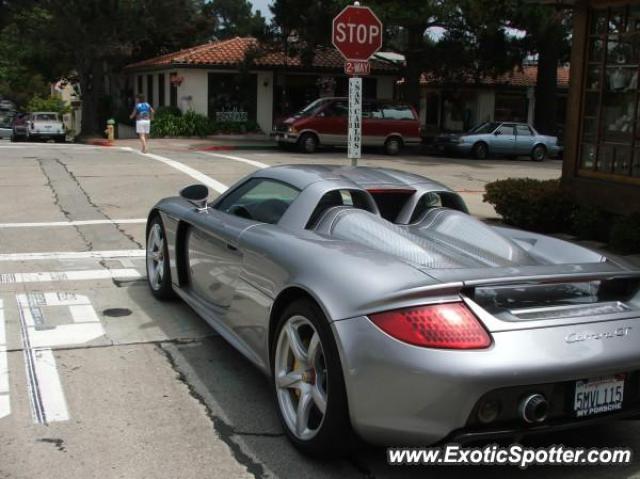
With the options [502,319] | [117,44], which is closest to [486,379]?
[502,319]

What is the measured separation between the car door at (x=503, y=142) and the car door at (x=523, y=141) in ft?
0.78

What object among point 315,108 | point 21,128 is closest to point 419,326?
point 315,108

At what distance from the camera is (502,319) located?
301 cm

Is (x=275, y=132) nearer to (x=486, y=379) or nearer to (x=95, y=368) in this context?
(x=95, y=368)

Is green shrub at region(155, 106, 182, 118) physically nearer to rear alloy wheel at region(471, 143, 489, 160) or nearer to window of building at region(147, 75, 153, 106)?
window of building at region(147, 75, 153, 106)

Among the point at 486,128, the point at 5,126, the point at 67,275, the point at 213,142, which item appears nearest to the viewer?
the point at 67,275

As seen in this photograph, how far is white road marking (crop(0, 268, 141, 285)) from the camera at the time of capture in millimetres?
6926

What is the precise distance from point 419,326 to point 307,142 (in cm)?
2188

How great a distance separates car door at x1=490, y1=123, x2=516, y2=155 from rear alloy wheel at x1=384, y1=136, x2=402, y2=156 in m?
3.41

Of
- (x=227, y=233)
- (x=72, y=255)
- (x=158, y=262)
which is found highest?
(x=227, y=233)

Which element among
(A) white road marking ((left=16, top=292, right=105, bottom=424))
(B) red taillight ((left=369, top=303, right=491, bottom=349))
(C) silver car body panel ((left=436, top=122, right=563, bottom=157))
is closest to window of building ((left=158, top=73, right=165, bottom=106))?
(C) silver car body panel ((left=436, top=122, right=563, bottom=157))

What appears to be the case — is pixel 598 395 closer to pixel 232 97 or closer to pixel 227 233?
pixel 227 233

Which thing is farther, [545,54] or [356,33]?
[545,54]

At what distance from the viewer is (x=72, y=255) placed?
8109mm
